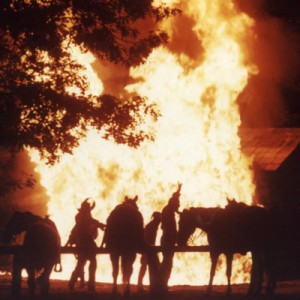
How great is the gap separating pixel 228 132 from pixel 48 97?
9767 millimetres

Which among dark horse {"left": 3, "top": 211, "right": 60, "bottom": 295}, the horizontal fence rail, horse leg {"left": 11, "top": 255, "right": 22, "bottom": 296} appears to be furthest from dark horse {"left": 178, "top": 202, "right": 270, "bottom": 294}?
horse leg {"left": 11, "top": 255, "right": 22, "bottom": 296}

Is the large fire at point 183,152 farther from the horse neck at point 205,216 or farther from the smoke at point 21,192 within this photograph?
the smoke at point 21,192

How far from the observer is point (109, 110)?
76.3 feet

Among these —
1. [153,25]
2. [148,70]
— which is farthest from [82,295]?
[153,25]

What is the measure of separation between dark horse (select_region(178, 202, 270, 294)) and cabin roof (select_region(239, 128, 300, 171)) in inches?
423

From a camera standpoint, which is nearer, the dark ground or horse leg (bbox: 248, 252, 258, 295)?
the dark ground

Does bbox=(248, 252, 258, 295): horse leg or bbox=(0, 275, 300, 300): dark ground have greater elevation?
bbox=(248, 252, 258, 295): horse leg

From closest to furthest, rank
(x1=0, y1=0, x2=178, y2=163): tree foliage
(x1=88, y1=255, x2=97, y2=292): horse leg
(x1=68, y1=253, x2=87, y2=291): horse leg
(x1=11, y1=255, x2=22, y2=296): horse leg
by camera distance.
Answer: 1. (x1=11, y1=255, x2=22, y2=296): horse leg
2. (x1=88, y1=255, x2=97, y2=292): horse leg
3. (x1=68, y1=253, x2=87, y2=291): horse leg
4. (x1=0, y1=0, x2=178, y2=163): tree foliage

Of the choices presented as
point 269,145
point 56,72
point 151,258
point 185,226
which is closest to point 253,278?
point 185,226

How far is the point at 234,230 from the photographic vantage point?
21516 mm

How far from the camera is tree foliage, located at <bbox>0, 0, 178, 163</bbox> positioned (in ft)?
72.0

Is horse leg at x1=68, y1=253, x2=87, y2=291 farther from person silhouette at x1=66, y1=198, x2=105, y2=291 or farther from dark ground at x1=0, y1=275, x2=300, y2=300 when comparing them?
dark ground at x1=0, y1=275, x2=300, y2=300

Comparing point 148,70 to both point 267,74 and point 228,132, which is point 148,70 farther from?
point 267,74

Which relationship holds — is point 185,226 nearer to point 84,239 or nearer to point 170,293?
point 170,293
